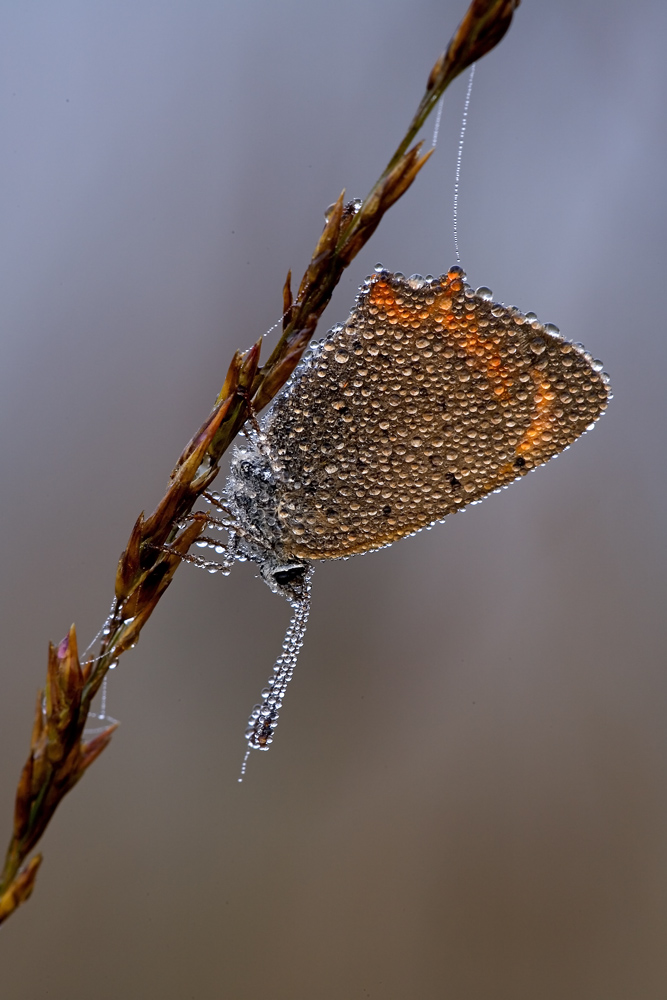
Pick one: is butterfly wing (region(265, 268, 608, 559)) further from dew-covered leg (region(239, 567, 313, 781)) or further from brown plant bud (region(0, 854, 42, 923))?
brown plant bud (region(0, 854, 42, 923))

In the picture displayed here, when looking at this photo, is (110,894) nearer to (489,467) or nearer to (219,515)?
(219,515)

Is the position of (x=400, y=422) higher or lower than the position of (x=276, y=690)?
higher

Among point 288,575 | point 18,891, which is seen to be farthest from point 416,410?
point 18,891

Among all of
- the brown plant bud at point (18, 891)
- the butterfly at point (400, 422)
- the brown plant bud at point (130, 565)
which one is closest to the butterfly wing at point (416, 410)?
the butterfly at point (400, 422)

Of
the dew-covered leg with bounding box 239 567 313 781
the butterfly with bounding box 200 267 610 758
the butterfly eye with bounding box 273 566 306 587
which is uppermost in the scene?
the butterfly with bounding box 200 267 610 758

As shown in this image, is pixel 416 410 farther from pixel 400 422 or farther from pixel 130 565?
pixel 130 565

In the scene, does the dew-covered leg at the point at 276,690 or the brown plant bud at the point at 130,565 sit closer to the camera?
the brown plant bud at the point at 130,565

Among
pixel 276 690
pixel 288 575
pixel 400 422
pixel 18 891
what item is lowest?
Result: pixel 18 891

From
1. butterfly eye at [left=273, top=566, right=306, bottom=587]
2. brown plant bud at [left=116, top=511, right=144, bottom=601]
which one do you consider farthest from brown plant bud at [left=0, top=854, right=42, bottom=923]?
butterfly eye at [left=273, top=566, right=306, bottom=587]

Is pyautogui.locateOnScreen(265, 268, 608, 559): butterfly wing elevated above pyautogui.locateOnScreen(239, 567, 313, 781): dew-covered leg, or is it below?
above

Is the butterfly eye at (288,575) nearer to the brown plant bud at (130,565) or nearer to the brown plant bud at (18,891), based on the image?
the brown plant bud at (130,565)

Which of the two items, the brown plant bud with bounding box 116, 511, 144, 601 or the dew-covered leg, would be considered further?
the dew-covered leg
